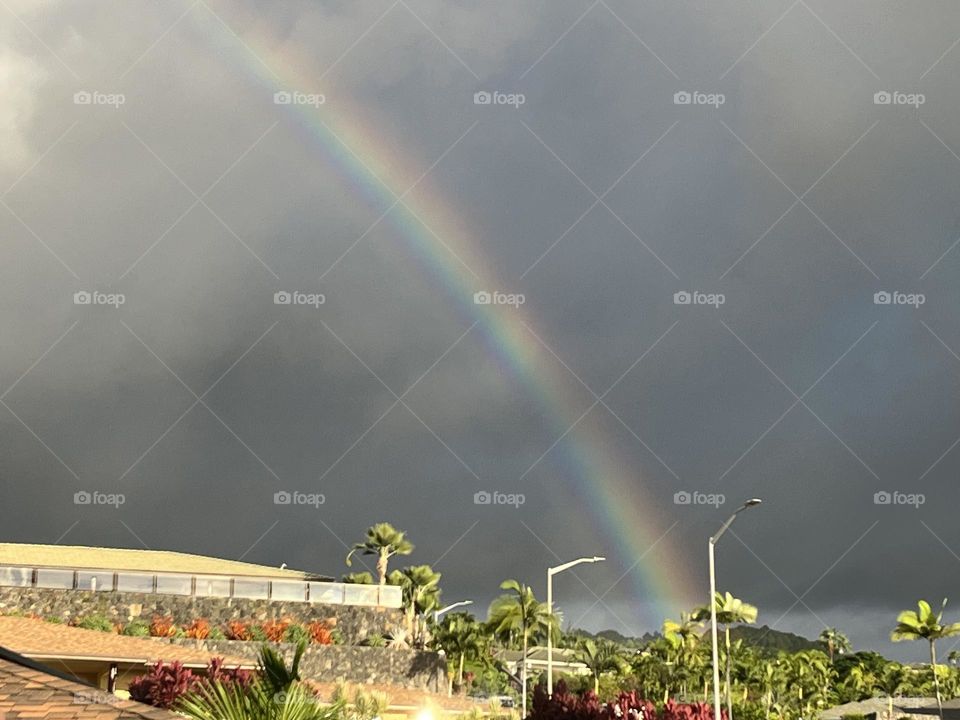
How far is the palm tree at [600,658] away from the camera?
109625 mm

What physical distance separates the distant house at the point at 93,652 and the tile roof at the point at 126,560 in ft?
59.1

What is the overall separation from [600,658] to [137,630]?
276 feet

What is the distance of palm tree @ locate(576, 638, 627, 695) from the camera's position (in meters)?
110

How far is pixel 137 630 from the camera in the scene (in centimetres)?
5150

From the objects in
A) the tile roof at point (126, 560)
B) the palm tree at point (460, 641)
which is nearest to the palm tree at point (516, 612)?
the palm tree at point (460, 641)

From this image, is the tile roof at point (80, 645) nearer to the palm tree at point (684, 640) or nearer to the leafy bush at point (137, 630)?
the leafy bush at point (137, 630)

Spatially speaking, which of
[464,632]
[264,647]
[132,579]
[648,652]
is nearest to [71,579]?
[132,579]

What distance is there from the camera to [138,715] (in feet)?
34.3

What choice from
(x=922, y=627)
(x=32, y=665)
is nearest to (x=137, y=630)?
(x=32, y=665)

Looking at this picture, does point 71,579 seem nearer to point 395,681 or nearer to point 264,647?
point 395,681

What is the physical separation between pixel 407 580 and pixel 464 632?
10394 mm

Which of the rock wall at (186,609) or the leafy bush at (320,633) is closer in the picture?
the rock wall at (186,609)

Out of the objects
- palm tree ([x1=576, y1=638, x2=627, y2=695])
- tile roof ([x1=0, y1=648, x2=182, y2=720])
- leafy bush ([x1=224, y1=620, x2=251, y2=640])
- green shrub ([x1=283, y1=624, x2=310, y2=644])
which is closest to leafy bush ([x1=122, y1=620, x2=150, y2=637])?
leafy bush ([x1=224, y1=620, x2=251, y2=640])

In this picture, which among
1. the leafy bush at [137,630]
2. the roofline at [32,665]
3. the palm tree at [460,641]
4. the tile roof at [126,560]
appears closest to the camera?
the roofline at [32,665]
